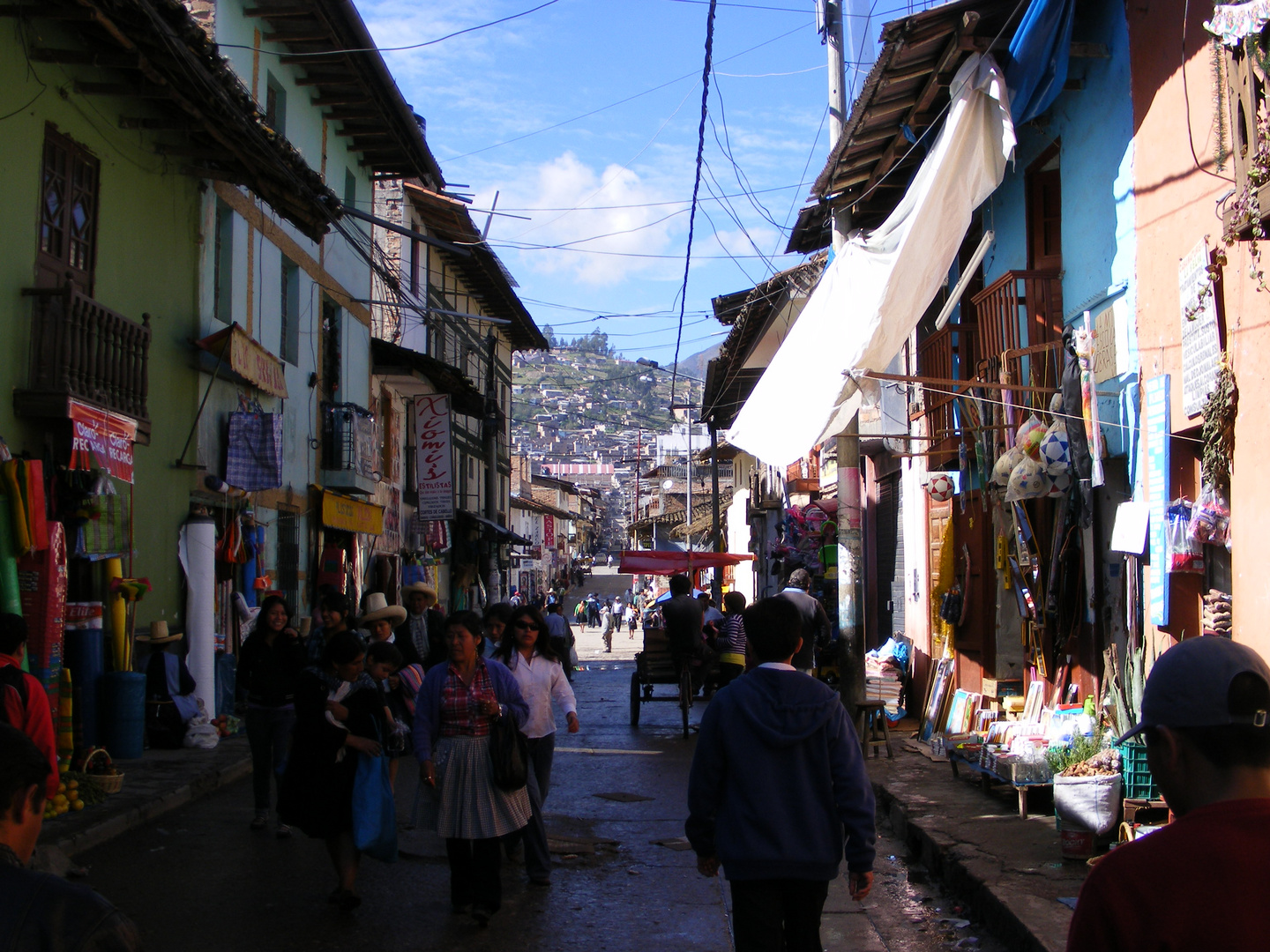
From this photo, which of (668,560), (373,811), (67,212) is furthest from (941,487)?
(668,560)

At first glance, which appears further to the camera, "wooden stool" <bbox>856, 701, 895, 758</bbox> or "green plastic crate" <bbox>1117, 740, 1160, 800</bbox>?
"wooden stool" <bbox>856, 701, 895, 758</bbox>

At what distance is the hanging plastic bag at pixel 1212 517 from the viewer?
23.7 ft

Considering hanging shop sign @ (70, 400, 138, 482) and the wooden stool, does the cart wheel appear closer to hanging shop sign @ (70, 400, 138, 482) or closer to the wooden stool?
the wooden stool

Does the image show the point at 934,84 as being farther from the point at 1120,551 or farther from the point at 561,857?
the point at 561,857

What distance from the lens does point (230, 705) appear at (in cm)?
1490

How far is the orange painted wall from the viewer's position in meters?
6.66

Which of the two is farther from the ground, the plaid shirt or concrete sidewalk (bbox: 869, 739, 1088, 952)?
the plaid shirt

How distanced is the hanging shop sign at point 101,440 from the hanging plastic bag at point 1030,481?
8020 mm

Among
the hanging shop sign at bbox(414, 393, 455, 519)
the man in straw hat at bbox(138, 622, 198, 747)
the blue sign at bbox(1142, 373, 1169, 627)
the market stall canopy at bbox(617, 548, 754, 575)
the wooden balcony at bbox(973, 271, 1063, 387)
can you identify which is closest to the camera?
the blue sign at bbox(1142, 373, 1169, 627)

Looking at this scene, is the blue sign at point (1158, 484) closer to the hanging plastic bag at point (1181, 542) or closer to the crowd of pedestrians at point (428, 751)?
the hanging plastic bag at point (1181, 542)

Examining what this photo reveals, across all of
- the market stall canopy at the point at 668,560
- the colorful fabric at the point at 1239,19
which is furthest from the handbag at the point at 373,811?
the market stall canopy at the point at 668,560

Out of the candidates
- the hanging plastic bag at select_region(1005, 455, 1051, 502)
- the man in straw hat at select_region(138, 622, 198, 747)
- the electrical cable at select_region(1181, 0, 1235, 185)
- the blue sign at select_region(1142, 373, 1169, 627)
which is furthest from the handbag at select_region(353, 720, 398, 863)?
the man in straw hat at select_region(138, 622, 198, 747)

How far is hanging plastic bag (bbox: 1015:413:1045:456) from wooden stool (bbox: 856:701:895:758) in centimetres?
335

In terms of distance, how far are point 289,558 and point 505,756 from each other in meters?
12.6
